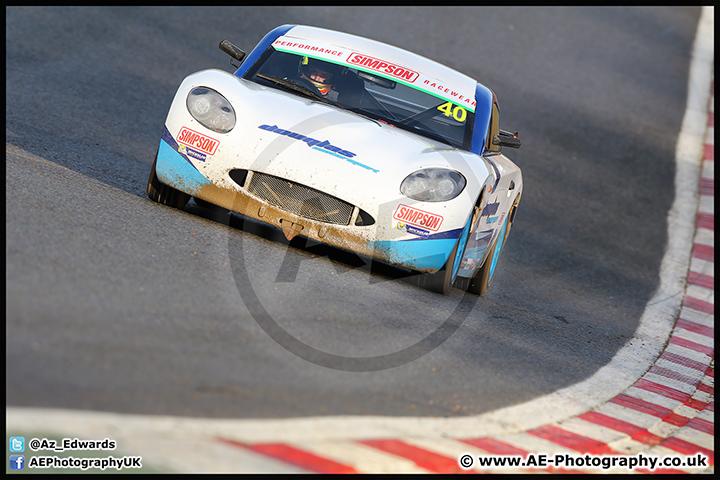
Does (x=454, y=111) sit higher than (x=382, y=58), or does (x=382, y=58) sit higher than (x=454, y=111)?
(x=382, y=58)

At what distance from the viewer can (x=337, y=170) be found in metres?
5.04

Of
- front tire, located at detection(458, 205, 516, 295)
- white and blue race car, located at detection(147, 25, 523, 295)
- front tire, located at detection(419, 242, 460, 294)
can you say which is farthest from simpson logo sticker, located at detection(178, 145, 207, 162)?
front tire, located at detection(458, 205, 516, 295)

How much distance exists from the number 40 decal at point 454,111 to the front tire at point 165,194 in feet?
6.38

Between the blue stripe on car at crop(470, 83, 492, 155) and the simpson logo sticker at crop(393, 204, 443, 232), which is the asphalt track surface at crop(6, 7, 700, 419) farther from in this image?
the blue stripe on car at crop(470, 83, 492, 155)

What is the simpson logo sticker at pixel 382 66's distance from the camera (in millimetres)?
6145

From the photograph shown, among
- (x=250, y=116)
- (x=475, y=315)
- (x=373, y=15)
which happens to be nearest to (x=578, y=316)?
(x=475, y=315)

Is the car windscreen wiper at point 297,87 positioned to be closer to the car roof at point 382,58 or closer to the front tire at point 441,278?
the car roof at point 382,58

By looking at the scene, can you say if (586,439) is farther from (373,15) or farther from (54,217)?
(373,15)

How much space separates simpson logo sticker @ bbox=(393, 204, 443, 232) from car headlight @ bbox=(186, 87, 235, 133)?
46.8 inches

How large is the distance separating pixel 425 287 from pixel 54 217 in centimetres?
237

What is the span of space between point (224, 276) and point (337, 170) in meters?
0.96

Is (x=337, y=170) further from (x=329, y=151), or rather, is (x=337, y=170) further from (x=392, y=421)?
(x=392, y=421)

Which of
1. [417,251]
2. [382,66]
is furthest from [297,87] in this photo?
[417,251]

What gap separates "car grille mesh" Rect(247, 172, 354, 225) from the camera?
16.8 feet
